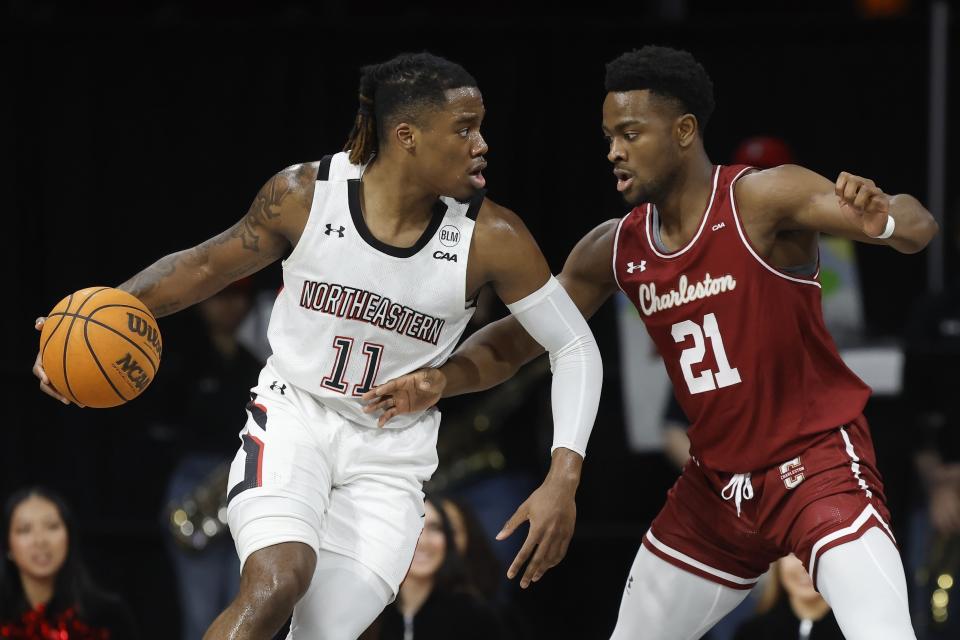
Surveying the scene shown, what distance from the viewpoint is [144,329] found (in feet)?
12.6

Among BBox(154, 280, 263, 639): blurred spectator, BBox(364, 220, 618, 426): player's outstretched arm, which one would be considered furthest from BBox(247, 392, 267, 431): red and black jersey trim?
BBox(154, 280, 263, 639): blurred spectator

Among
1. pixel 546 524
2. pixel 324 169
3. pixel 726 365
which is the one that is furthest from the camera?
pixel 324 169

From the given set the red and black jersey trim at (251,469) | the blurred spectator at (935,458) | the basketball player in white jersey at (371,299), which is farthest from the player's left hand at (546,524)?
the blurred spectator at (935,458)

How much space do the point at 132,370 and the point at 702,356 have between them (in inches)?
60.0

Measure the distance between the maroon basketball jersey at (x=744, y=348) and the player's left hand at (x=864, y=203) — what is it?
1.14ft

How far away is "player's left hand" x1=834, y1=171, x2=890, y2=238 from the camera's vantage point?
3447mm

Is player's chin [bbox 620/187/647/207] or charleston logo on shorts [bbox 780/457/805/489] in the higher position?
player's chin [bbox 620/187/647/207]

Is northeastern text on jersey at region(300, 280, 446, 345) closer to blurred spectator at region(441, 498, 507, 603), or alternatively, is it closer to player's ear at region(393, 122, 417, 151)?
player's ear at region(393, 122, 417, 151)

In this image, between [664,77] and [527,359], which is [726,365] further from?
[664,77]

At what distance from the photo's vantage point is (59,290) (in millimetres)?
7059

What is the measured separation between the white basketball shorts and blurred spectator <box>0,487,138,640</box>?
1.75 metres

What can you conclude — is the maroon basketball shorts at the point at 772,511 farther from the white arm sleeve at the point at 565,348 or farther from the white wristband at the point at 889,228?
the white wristband at the point at 889,228

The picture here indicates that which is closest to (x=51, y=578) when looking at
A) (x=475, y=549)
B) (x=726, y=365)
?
(x=475, y=549)

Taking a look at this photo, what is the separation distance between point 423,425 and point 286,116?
325cm
